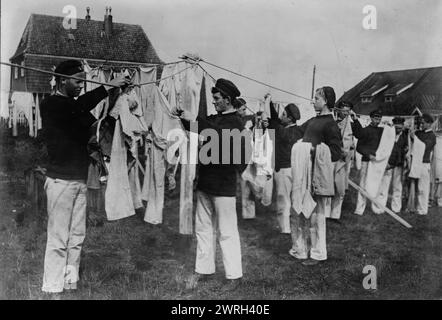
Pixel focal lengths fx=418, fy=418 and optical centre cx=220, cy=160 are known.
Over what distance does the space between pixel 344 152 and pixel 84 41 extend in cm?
351

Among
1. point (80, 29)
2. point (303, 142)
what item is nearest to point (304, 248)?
point (303, 142)

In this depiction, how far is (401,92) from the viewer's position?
20.6 feet

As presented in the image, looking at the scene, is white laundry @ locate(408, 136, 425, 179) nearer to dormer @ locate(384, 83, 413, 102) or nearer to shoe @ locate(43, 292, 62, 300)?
dormer @ locate(384, 83, 413, 102)

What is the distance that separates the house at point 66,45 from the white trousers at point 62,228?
1688mm

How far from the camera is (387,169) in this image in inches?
239

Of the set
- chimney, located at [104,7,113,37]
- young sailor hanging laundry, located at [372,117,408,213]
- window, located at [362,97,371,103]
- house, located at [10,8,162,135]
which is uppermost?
chimney, located at [104,7,113,37]

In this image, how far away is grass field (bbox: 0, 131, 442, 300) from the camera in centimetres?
407

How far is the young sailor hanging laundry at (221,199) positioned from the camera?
13.0 ft

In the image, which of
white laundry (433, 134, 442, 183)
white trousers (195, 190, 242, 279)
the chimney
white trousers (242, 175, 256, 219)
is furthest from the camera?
white laundry (433, 134, 442, 183)

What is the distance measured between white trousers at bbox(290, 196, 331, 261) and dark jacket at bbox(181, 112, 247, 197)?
102 cm

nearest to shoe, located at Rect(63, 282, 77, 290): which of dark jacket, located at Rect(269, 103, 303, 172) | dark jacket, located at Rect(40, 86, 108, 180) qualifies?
dark jacket, located at Rect(40, 86, 108, 180)

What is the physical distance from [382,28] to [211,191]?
284 centimetres

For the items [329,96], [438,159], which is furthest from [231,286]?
[438,159]
